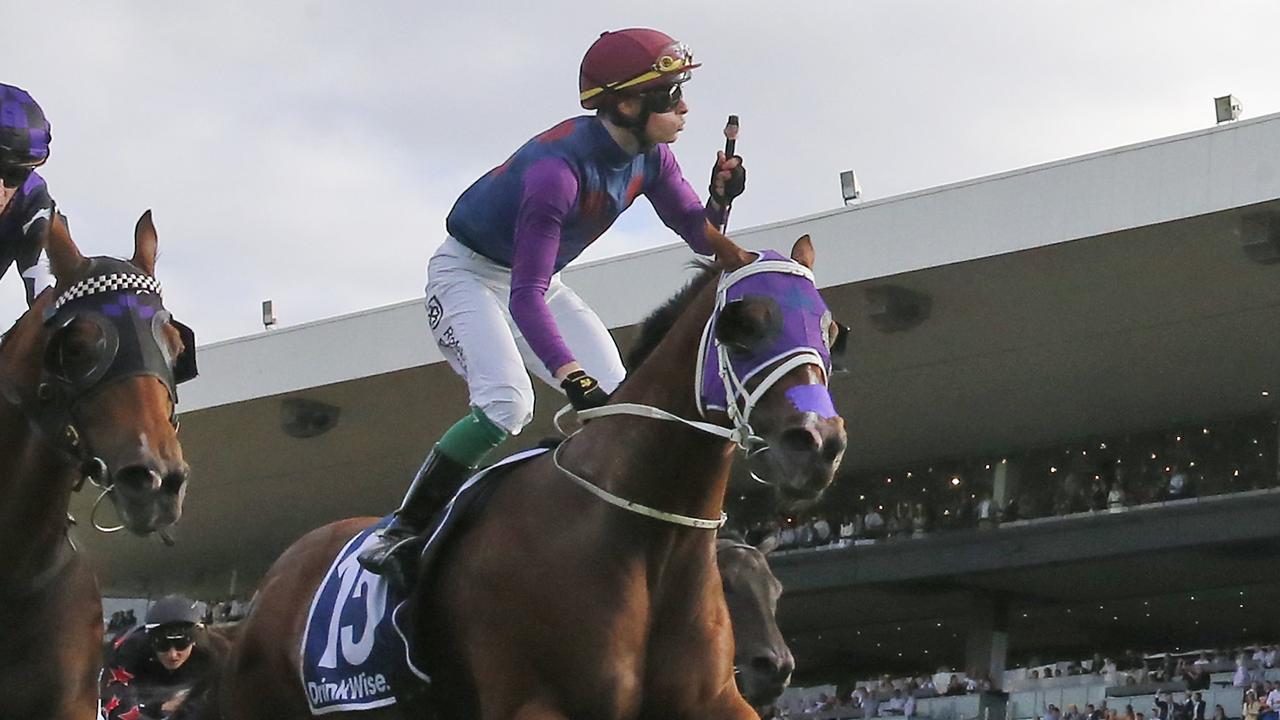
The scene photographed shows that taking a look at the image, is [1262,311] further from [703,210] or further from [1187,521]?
[703,210]

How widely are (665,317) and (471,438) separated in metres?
0.64

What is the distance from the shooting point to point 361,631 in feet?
16.0

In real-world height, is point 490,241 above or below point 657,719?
above

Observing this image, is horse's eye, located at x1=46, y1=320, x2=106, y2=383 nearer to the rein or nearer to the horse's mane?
the rein

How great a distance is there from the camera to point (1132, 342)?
1828 centimetres

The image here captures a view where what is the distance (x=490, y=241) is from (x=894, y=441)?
57.3ft

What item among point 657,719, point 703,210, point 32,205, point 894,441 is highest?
point 894,441

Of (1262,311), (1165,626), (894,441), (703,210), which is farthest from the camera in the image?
(1165,626)

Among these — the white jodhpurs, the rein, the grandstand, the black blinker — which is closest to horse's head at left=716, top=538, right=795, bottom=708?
the white jodhpurs

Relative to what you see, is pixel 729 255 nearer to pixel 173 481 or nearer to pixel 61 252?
pixel 173 481

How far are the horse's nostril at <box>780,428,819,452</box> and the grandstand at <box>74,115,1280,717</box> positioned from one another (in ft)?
36.6

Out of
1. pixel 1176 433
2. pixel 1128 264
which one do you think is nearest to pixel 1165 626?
pixel 1176 433

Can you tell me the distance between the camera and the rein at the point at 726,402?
4.06 metres

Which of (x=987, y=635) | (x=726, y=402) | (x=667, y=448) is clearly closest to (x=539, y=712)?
(x=667, y=448)
